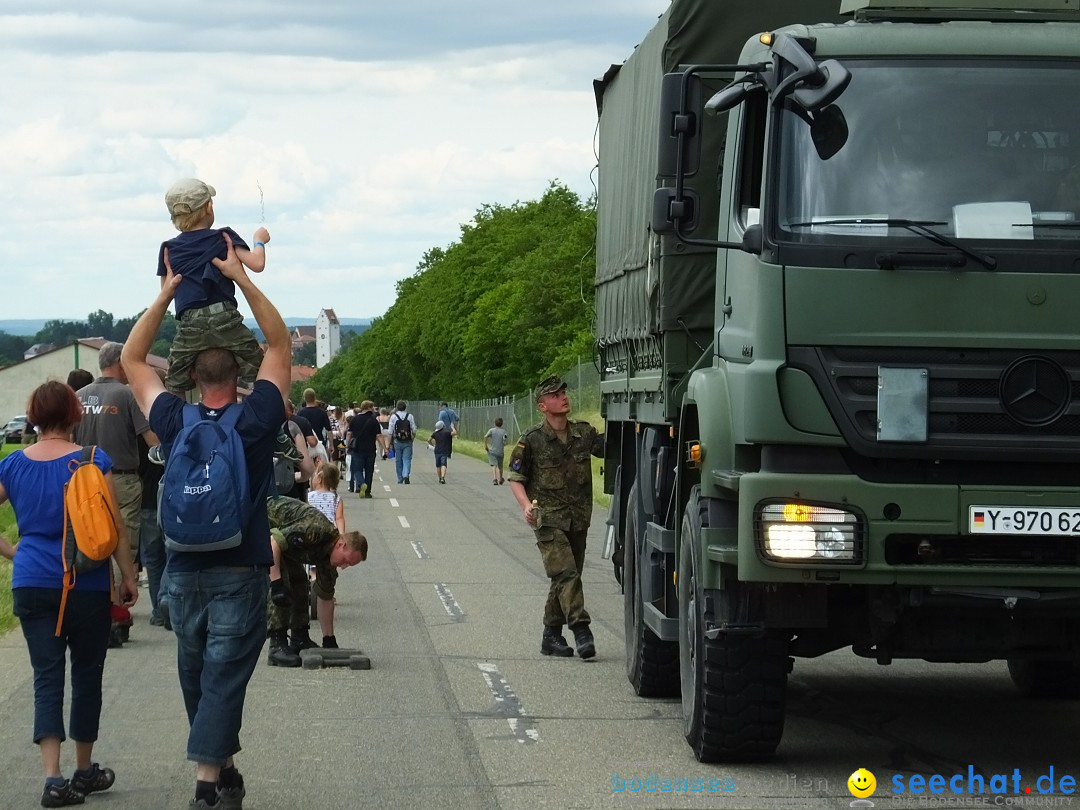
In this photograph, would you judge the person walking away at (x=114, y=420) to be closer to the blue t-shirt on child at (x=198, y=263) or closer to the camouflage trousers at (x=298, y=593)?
the camouflage trousers at (x=298, y=593)

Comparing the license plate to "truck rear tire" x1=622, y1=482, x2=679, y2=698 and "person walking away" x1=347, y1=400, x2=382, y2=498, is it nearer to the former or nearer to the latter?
"truck rear tire" x1=622, y1=482, x2=679, y2=698

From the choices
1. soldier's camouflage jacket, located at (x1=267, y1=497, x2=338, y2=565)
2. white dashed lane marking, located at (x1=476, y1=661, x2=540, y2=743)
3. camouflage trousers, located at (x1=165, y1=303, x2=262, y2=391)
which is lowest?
white dashed lane marking, located at (x1=476, y1=661, x2=540, y2=743)

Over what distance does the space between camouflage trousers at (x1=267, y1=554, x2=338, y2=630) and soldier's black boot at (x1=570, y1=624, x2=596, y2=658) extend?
5.33 ft

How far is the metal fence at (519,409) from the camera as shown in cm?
4531

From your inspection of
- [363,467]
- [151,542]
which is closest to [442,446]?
[363,467]

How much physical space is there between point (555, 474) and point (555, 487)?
87 mm

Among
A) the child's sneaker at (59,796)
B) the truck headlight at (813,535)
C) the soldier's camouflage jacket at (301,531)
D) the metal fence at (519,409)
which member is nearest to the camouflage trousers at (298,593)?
the soldier's camouflage jacket at (301,531)

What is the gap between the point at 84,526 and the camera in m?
6.90

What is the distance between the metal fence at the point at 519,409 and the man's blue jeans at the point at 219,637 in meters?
14.2

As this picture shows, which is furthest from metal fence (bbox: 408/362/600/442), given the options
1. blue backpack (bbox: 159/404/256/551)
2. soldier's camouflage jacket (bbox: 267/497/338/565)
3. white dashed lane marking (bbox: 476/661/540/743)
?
blue backpack (bbox: 159/404/256/551)

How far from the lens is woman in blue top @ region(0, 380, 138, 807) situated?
22.7ft

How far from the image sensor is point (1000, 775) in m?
7.25

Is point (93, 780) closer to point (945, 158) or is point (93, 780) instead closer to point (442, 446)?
point (945, 158)

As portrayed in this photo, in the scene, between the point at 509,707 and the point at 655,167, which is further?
the point at 655,167
